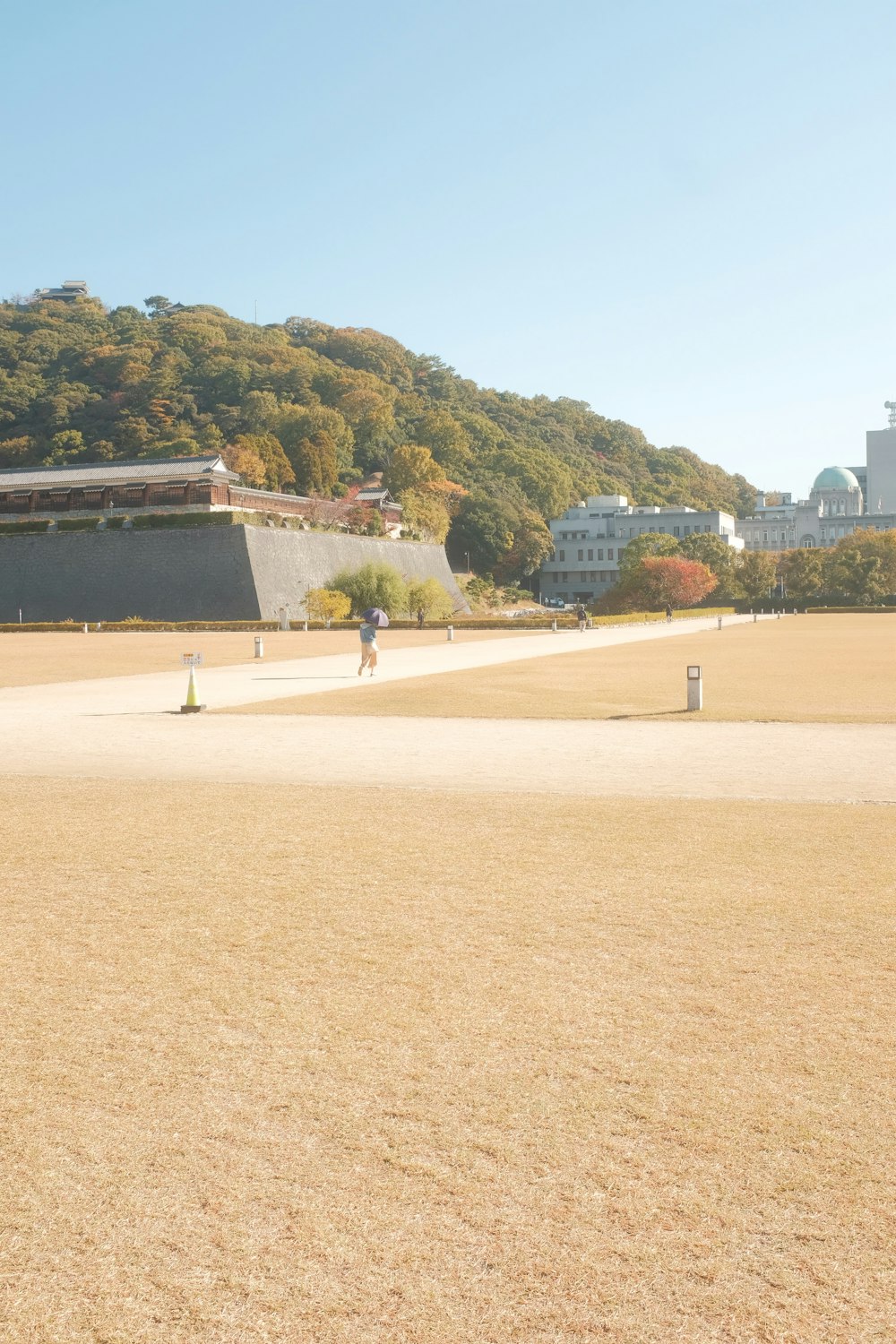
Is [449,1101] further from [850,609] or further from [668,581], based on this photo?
[850,609]

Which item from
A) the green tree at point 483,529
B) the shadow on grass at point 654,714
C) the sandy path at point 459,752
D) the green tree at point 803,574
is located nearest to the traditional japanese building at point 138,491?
the green tree at point 483,529

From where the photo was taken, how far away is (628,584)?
77938mm

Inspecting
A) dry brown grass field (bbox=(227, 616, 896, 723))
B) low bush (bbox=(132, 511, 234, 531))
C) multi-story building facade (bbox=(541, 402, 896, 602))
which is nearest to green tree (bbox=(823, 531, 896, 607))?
multi-story building facade (bbox=(541, 402, 896, 602))

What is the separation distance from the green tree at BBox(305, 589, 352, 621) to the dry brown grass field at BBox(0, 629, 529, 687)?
234 cm

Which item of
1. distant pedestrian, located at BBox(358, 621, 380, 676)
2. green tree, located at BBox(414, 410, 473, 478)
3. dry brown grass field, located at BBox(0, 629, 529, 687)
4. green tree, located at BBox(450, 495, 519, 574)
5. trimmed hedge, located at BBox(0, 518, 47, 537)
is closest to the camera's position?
distant pedestrian, located at BBox(358, 621, 380, 676)

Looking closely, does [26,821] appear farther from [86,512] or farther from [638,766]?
[86,512]

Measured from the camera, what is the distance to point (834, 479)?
509 feet

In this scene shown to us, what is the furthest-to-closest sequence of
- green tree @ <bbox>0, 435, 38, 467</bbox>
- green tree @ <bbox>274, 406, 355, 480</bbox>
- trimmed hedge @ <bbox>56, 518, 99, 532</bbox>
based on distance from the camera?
1. green tree @ <bbox>0, 435, 38, 467</bbox>
2. green tree @ <bbox>274, 406, 355, 480</bbox>
3. trimmed hedge @ <bbox>56, 518, 99, 532</bbox>

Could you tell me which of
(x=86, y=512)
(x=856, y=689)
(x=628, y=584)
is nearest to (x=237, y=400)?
(x=86, y=512)

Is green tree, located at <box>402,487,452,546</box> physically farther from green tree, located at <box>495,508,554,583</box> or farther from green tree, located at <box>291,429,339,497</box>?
green tree, located at <box>495,508,554,583</box>

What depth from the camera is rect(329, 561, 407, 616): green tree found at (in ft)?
192

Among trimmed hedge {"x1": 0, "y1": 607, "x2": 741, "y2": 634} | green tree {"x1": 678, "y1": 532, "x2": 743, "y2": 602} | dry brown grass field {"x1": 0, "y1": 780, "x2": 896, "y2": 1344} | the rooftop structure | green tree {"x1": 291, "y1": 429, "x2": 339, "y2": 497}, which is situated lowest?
dry brown grass field {"x1": 0, "y1": 780, "x2": 896, "y2": 1344}

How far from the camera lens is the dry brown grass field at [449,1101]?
2771 mm

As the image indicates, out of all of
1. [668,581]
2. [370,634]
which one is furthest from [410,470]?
[370,634]
